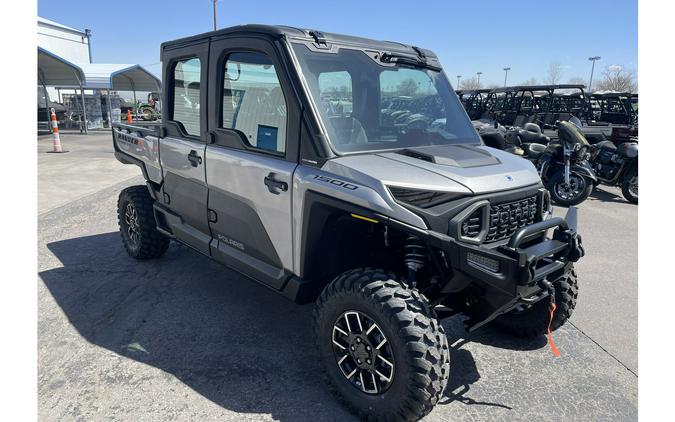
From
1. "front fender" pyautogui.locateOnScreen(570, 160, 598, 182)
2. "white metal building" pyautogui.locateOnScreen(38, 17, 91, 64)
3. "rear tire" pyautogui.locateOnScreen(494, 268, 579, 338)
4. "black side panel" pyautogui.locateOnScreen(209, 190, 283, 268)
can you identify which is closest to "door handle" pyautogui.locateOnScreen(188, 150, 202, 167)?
"black side panel" pyautogui.locateOnScreen(209, 190, 283, 268)

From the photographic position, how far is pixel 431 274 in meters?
2.96

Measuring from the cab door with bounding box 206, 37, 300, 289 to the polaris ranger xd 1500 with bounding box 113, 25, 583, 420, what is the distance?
1 cm

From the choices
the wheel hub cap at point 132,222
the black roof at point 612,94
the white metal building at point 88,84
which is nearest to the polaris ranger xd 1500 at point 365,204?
the wheel hub cap at point 132,222

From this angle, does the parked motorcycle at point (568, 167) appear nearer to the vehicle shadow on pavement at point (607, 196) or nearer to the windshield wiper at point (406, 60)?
the vehicle shadow on pavement at point (607, 196)

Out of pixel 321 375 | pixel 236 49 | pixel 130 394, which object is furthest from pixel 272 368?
pixel 236 49

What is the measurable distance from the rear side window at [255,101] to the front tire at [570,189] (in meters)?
6.93

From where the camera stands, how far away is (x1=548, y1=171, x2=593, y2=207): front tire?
27.5 ft

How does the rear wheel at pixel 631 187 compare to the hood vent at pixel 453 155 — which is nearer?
the hood vent at pixel 453 155

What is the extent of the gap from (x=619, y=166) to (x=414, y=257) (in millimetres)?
8361

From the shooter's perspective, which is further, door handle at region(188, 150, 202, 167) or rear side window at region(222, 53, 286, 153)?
door handle at region(188, 150, 202, 167)

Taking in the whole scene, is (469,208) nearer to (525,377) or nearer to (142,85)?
(525,377)

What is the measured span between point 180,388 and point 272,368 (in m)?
0.60

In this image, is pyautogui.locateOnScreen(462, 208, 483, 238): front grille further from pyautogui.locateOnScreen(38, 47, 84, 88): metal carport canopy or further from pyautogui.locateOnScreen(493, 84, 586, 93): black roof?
pyautogui.locateOnScreen(38, 47, 84, 88): metal carport canopy

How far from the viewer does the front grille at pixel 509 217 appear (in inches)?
104
